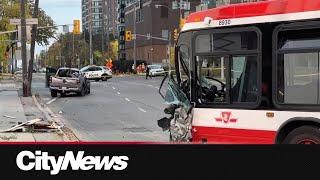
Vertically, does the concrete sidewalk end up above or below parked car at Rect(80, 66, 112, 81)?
below

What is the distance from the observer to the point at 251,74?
366 inches

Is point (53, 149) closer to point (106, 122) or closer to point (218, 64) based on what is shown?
point (218, 64)

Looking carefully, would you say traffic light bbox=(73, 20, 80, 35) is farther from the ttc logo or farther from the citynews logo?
the citynews logo

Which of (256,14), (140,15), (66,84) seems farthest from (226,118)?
(140,15)

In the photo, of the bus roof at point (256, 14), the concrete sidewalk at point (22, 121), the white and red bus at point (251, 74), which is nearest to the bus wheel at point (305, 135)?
the white and red bus at point (251, 74)

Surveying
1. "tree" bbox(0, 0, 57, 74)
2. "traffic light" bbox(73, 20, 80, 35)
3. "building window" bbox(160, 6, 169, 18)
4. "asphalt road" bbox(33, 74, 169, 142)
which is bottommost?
"asphalt road" bbox(33, 74, 169, 142)

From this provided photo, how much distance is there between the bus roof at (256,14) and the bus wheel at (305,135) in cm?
158

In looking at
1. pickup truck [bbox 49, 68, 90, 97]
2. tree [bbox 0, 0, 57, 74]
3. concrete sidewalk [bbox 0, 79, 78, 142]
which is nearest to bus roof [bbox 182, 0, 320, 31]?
concrete sidewalk [bbox 0, 79, 78, 142]

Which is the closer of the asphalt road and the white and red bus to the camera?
the white and red bus

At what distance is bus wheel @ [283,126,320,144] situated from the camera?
836cm

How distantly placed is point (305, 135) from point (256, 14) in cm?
206

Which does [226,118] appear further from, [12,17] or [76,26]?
[12,17]

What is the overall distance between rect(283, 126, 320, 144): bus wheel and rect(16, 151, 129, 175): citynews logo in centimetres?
394

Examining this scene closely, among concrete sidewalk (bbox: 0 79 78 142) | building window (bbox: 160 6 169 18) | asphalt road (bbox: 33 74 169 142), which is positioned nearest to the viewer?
concrete sidewalk (bbox: 0 79 78 142)
